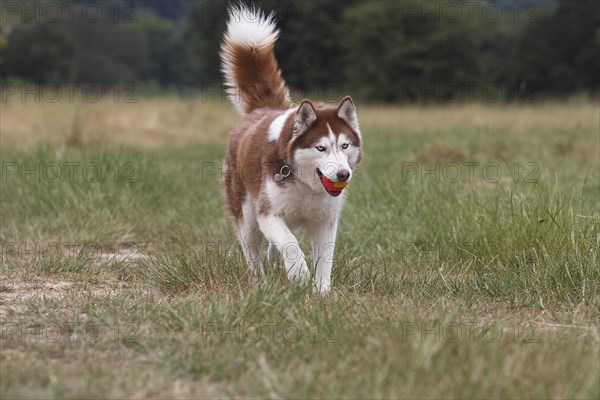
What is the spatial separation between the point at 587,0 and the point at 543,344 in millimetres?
33753

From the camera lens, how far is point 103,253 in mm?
6645

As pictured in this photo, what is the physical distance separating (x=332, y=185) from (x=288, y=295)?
0.77 metres

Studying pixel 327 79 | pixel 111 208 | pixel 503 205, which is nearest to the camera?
pixel 503 205

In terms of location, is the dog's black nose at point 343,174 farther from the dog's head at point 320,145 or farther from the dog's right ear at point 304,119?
the dog's right ear at point 304,119

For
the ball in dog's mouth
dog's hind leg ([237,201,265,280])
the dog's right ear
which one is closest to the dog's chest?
the ball in dog's mouth

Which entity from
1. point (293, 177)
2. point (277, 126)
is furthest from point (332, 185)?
point (277, 126)

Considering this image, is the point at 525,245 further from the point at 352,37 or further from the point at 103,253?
the point at 352,37

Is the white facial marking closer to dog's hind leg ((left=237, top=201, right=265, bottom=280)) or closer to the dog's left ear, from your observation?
the dog's left ear

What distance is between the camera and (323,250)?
502 centimetres

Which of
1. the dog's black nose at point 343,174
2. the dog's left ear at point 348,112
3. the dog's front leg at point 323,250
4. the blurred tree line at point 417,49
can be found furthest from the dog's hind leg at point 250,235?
the blurred tree line at point 417,49

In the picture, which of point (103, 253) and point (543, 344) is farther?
point (103, 253)

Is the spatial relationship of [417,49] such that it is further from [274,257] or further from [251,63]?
[274,257]

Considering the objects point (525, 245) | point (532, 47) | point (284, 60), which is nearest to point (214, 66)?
point (284, 60)

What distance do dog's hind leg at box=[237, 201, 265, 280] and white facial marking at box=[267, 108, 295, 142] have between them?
23.4 inches
